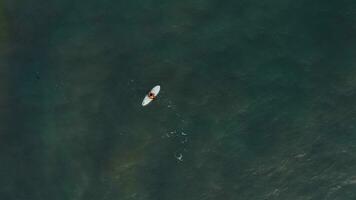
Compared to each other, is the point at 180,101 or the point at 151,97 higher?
the point at 151,97

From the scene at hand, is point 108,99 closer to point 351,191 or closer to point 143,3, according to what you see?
point 143,3

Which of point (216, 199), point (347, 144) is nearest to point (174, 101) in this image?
point (216, 199)

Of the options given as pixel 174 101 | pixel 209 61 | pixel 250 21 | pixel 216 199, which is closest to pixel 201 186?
pixel 216 199

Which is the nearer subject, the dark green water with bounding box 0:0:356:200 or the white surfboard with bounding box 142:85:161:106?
the dark green water with bounding box 0:0:356:200

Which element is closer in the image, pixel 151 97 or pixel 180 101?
pixel 151 97

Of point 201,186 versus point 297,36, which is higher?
point 297,36

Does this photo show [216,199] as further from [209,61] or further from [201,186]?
[209,61]

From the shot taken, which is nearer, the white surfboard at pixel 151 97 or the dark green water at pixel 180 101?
the dark green water at pixel 180 101

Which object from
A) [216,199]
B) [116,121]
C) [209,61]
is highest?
[209,61]
